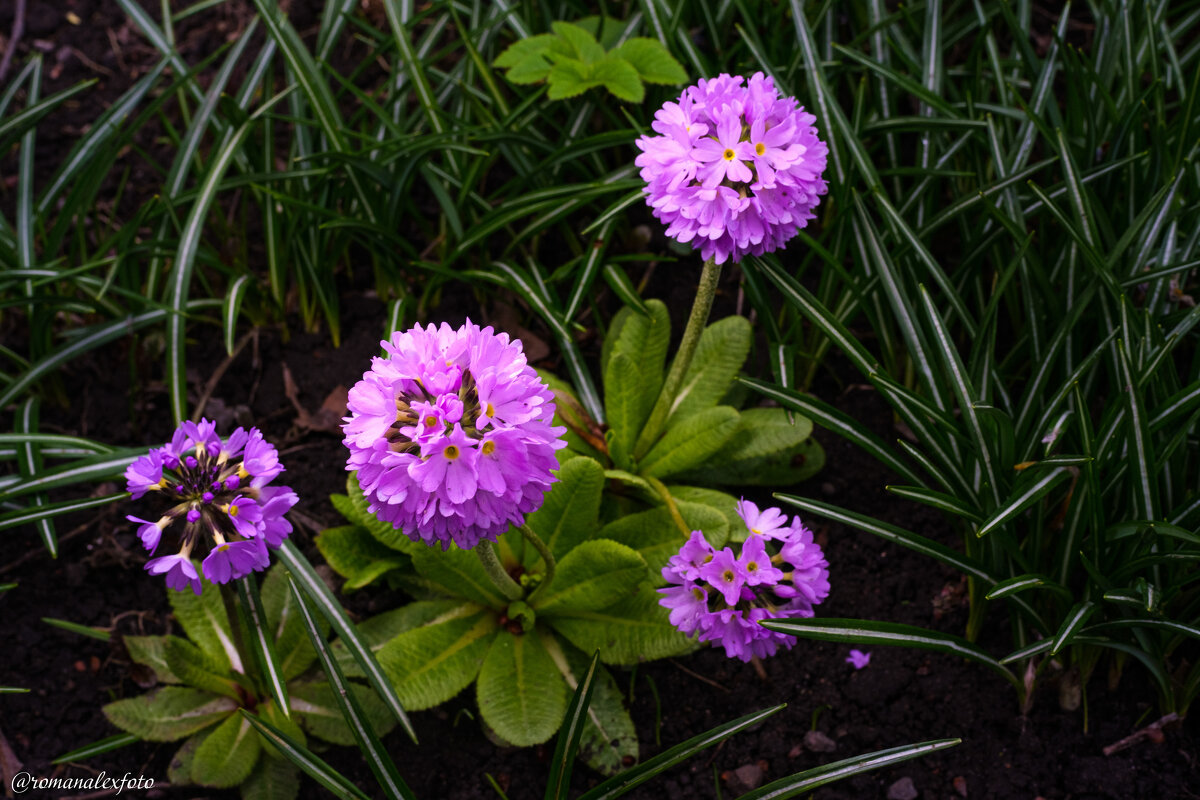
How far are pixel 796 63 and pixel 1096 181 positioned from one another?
1121 mm

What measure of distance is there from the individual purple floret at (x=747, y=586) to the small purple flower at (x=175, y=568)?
116cm

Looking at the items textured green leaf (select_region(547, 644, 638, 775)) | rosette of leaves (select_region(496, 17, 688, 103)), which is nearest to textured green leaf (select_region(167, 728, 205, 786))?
textured green leaf (select_region(547, 644, 638, 775))

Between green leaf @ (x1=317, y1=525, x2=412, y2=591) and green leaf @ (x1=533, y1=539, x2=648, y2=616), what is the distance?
48 cm

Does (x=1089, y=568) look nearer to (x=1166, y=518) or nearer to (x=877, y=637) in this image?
(x=1166, y=518)

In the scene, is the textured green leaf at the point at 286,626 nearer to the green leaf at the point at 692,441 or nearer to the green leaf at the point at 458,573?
the green leaf at the point at 458,573

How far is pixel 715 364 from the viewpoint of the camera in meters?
3.11

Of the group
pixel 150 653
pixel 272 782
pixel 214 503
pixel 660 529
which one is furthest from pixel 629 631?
pixel 150 653

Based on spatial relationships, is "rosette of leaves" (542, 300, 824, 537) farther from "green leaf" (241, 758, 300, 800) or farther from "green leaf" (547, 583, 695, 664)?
"green leaf" (241, 758, 300, 800)

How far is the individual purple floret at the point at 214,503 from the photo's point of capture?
2.08m

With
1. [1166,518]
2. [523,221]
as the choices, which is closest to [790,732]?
[1166,518]

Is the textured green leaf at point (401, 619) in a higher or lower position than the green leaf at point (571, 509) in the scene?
lower

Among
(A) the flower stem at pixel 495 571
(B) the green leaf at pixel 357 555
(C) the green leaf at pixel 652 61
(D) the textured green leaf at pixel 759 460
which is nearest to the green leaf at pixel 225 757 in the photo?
(B) the green leaf at pixel 357 555

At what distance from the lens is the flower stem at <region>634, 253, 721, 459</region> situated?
8.26ft

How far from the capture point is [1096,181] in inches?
123
